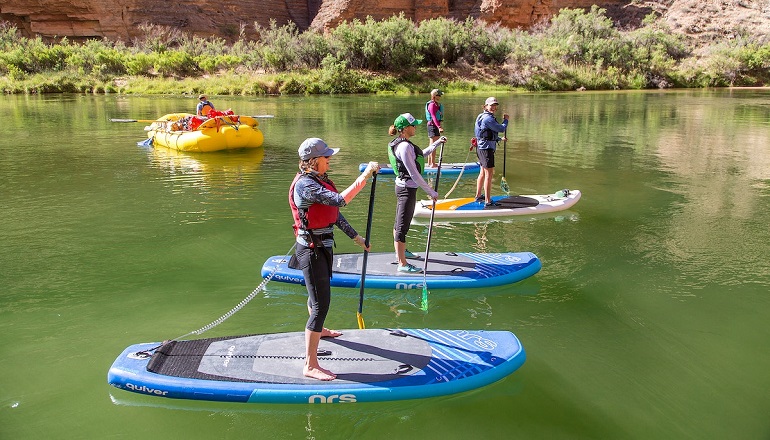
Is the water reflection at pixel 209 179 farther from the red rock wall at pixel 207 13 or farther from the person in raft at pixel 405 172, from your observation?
the red rock wall at pixel 207 13

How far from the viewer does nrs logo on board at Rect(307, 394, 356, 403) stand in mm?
4734

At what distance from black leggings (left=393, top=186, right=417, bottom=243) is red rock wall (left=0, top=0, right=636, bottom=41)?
172 ft

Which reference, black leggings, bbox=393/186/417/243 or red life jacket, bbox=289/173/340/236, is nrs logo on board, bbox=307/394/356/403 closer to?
red life jacket, bbox=289/173/340/236

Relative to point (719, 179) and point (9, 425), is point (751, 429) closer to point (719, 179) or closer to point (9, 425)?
point (9, 425)

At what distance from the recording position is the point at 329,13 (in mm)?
57125

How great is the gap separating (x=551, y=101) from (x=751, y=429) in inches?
1212

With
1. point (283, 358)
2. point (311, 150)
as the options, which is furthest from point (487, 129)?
point (283, 358)

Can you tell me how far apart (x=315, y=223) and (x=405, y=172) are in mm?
2610

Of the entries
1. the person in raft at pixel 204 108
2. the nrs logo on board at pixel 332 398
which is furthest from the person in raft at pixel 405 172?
the person in raft at pixel 204 108

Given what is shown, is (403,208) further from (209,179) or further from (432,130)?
(209,179)

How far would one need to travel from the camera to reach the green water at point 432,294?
4.86 metres

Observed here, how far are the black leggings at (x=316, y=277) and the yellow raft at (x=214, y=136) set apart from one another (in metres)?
13.0

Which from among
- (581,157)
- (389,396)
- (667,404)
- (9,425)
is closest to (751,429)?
(667,404)

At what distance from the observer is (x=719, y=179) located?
43.1 ft
